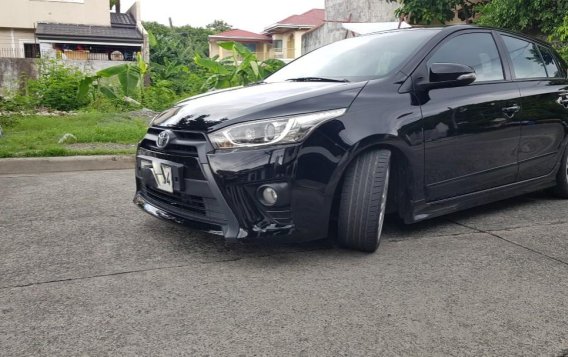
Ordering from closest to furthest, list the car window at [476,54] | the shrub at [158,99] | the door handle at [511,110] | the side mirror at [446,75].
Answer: the side mirror at [446,75] → the car window at [476,54] → the door handle at [511,110] → the shrub at [158,99]

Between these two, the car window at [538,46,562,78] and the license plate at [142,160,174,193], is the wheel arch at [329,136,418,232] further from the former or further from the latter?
the car window at [538,46,562,78]

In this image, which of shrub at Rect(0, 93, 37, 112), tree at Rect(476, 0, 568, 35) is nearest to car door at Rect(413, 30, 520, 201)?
tree at Rect(476, 0, 568, 35)

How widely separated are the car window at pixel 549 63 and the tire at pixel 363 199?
8.40 ft

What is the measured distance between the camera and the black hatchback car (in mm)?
2916

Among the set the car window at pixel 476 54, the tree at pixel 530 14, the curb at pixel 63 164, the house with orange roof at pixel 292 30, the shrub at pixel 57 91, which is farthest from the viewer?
the house with orange roof at pixel 292 30

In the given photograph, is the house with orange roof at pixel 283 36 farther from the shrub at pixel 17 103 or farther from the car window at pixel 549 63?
the car window at pixel 549 63

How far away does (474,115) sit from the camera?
3729mm

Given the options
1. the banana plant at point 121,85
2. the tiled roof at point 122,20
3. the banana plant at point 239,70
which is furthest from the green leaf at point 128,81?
the tiled roof at point 122,20

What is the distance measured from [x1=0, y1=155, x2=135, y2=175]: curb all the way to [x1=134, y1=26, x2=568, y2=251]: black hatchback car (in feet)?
9.61

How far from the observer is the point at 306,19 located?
38.2m

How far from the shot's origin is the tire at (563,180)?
4770mm

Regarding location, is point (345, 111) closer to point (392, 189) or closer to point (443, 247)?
point (392, 189)

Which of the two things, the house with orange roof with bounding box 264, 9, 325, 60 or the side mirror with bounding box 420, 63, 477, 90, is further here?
the house with orange roof with bounding box 264, 9, 325, 60

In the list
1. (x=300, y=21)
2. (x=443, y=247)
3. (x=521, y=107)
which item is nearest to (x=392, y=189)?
(x=443, y=247)
